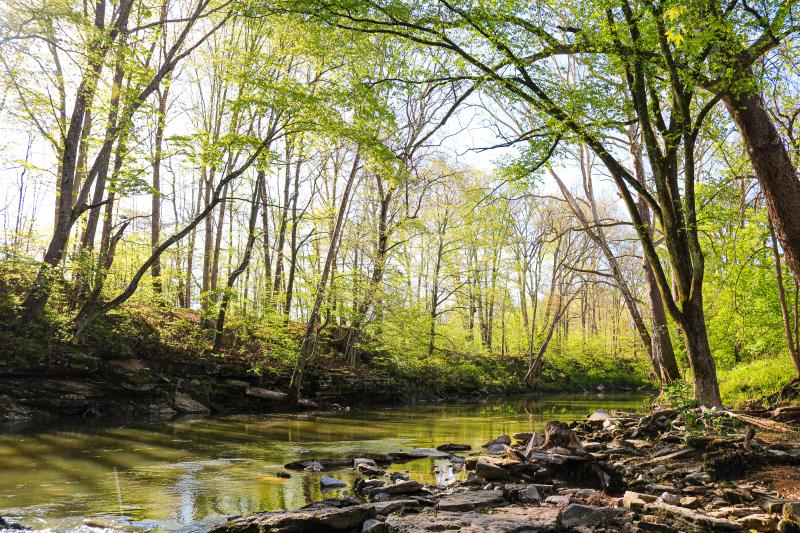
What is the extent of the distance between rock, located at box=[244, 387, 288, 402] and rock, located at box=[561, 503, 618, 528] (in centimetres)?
1459

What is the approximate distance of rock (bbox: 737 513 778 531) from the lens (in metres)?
3.90

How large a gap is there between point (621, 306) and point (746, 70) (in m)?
40.7

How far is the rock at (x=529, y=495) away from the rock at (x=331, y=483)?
2.28 m

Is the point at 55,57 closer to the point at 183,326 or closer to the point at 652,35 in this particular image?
the point at 183,326

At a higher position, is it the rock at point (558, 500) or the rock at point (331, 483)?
the rock at point (558, 500)

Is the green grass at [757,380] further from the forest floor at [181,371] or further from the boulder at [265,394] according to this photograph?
the boulder at [265,394]

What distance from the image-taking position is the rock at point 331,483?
6.53 metres

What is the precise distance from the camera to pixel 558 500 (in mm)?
5211

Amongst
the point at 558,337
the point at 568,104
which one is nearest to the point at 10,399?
the point at 568,104

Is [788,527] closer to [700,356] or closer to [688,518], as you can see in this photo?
[688,518]

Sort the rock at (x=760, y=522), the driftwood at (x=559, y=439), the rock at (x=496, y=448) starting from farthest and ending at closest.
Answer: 1. the rock at (x=496, y=448)
2. the driftwood at (x=559, y=439)
3. the rock at (x=760, y=522)

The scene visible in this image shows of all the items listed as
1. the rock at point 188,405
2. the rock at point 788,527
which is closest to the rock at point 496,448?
the rock at point 788,527

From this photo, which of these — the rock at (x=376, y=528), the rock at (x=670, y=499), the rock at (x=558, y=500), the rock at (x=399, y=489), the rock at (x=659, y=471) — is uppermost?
the rock at (x=670, y=499)

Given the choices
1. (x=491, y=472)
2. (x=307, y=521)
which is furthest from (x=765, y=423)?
(x=307, y=521)
